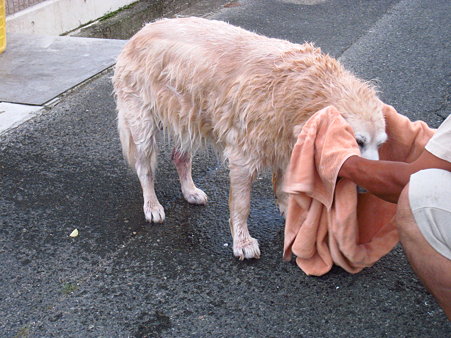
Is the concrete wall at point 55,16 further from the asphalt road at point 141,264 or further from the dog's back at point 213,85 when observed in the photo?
the dog's back at point 213,85

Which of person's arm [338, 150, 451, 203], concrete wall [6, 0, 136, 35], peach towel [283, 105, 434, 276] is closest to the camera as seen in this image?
person's arm [338, 150, 451, 203]

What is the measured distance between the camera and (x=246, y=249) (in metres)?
3.52

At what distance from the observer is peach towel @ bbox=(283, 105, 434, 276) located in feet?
9.36

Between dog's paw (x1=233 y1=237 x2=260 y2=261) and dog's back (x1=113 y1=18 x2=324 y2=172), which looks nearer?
dog's back (x1=113 y1=18 x2=324 y2=172)

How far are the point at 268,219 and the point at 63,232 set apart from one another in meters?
1.31

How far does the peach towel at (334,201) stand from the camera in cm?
285

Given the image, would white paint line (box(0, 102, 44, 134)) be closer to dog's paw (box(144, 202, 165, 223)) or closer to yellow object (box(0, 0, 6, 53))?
yellow object (box(0, 0, 6, 53))

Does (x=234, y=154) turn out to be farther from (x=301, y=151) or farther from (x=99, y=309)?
(x=99, y=309)

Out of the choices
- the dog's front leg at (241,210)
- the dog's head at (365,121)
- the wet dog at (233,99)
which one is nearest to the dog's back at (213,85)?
the wet dog at (233,99)

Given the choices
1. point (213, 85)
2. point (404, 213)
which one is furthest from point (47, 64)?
point (404, 213)

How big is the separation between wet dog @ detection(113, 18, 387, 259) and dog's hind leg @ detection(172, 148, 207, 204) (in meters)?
0.19

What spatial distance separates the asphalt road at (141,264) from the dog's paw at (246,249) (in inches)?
1.9

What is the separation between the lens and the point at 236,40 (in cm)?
347

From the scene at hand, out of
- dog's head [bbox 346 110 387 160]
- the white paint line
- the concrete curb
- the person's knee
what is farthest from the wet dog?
the concrete curb
